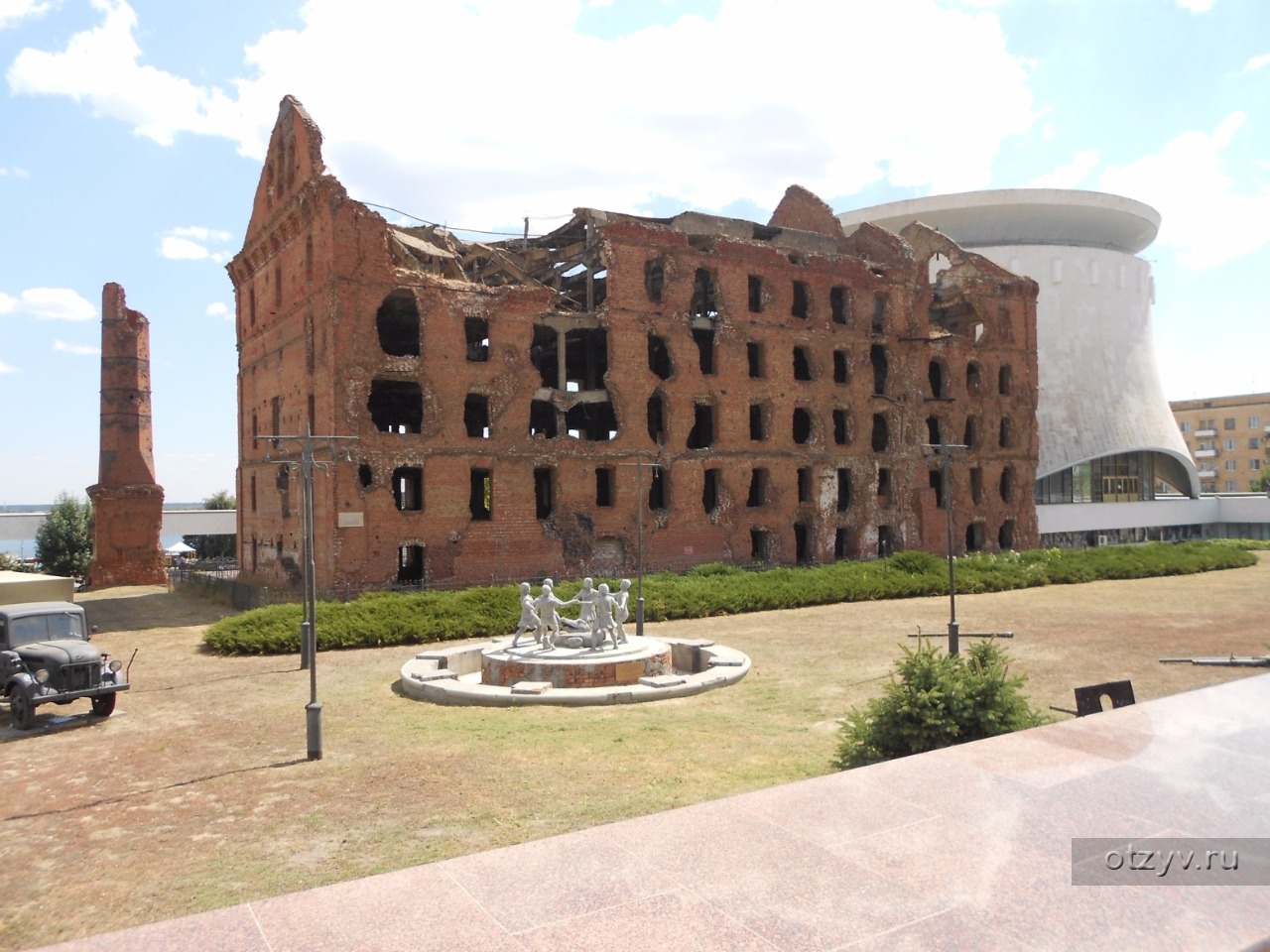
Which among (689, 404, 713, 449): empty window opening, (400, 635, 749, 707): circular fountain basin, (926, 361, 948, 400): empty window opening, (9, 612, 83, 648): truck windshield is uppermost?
(926, 361, 948, 400): empty window opening

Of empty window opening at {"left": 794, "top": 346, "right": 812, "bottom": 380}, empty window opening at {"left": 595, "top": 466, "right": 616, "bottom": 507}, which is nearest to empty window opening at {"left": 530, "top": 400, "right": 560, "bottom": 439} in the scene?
empty window opening at {"left": 595, "top": 466, "right": 616, "bottom": 507}

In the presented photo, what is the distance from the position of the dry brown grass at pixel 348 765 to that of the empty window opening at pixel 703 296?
17.6m

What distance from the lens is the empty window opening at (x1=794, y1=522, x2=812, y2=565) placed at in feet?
120

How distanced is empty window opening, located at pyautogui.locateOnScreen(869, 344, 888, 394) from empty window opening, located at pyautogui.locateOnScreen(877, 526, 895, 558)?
6103 millimetres

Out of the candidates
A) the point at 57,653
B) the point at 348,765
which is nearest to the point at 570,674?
the point at 348,765

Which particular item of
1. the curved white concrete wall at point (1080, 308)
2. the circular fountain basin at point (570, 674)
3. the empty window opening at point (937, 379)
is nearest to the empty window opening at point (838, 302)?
the empty window opening at point (937, 379)

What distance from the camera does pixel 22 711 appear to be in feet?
44.2

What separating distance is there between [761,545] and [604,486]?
6976mm

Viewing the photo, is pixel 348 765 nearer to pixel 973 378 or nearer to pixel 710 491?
pixel 710 491

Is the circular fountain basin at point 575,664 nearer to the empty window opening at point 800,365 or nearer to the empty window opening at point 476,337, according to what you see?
the empty window opening at point 476,337

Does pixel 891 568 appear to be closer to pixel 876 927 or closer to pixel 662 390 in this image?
pixel 662 390

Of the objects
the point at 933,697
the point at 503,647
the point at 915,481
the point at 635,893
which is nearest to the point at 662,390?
the point at 915,481

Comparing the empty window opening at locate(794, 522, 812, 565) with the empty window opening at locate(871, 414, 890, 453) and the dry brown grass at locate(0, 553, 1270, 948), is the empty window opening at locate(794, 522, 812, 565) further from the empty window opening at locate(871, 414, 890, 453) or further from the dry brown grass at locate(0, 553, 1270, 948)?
the dry brown grass at locate(0, 553, 1270, 948)

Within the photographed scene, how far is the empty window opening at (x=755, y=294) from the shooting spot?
118 ft
